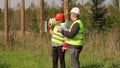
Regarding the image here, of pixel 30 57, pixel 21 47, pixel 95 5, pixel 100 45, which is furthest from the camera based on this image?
pixel 95 5

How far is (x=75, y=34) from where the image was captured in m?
8.55

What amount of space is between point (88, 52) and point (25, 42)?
5.22 meters

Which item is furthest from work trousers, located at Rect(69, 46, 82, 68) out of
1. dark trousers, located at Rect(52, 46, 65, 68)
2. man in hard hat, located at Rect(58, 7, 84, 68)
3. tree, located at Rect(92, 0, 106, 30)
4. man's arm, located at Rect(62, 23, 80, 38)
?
tree, located at Rect(92, 0, 106, 30)

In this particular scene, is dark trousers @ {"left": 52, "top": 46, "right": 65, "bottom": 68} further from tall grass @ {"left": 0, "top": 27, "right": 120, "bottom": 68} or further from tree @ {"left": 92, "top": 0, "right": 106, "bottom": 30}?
tree @ {"left": 92, "top": 0, "right": 106, "bottom": 30}

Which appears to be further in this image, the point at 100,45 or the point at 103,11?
the point at 103,11

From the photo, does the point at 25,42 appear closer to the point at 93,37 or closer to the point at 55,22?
the point at 93,37

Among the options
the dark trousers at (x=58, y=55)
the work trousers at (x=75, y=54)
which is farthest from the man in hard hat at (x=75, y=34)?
the dark trousers at (x=58, y=55)

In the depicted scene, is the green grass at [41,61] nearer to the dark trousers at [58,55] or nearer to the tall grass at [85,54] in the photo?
the tall grass at [85,54]

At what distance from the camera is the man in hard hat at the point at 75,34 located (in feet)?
27.9

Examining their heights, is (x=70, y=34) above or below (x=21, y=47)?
above

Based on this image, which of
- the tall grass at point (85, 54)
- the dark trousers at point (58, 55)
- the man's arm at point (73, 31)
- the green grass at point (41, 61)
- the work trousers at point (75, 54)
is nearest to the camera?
the man's arm at point (73, 31)

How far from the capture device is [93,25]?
32750mm

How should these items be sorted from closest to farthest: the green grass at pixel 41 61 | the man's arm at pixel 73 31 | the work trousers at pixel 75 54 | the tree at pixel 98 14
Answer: the man's arm at pixel 73 31 < the work trousers at pixel 75 54 < the green grass at pixel 41 61 < the tree at pixel 98 14

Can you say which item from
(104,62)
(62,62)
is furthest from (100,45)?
(62,62)
